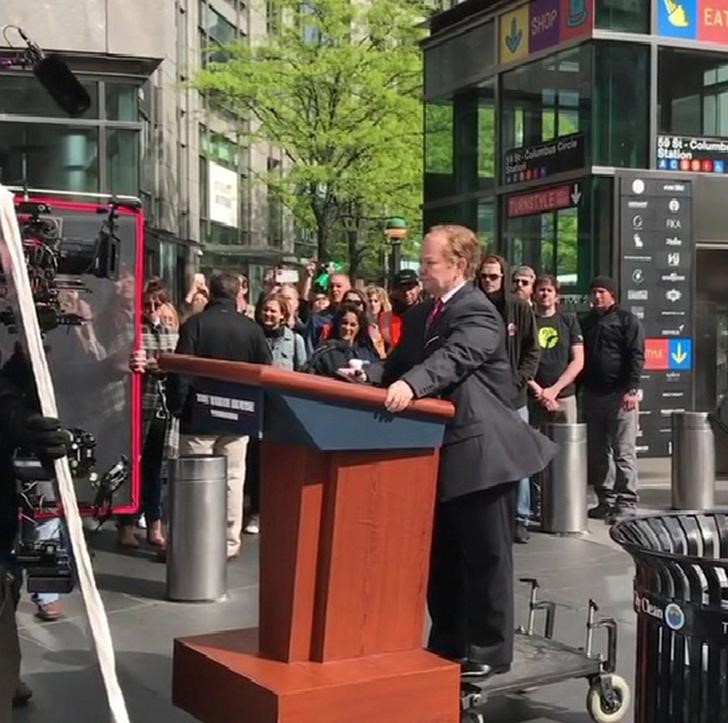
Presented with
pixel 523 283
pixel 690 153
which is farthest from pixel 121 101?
pixel 523 283

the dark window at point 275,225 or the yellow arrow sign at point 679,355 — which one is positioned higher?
the dark window at point 275,225

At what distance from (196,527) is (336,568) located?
8.63 ft

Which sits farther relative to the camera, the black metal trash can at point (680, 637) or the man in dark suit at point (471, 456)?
the man in dark suit at point (471, 456)

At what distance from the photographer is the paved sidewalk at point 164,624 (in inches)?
196

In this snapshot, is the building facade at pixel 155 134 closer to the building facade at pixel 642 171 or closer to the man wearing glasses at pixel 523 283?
the man wearing glasses at pixel 523 283

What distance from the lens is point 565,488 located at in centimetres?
884

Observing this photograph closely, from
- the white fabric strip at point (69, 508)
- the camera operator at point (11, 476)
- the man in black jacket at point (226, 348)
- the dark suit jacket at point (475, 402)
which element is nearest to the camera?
the white fabric strip at point (69, 508)

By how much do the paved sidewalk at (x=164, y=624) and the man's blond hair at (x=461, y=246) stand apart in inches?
71.8

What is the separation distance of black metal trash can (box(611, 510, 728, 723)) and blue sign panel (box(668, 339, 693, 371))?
918cm

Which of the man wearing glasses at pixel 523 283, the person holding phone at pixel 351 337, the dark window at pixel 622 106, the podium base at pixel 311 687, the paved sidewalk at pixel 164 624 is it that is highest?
the dark window at pixel 622 106

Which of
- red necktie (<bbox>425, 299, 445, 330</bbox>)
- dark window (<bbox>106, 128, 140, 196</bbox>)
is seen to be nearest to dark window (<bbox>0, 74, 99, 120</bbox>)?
dark window (<bbox>106, 128, 140, 196</bbox>)

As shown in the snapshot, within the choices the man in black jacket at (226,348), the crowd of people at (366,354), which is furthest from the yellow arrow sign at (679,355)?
the man in black jacket at (226,348)

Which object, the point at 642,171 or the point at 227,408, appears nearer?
the point at 227,408

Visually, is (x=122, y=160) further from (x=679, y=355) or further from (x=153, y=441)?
(x=153, y=441)
